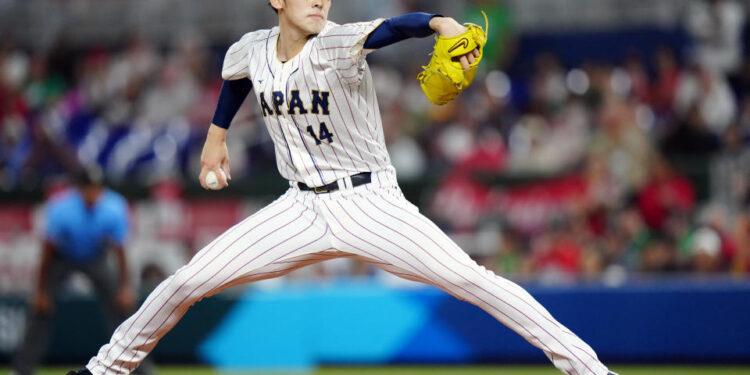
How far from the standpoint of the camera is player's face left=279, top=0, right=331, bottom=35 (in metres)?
4.84

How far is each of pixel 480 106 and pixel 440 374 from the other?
5118mm

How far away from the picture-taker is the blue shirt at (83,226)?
27.1 ft

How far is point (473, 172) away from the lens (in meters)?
11.9

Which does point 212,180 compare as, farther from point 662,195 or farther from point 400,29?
point 662,195

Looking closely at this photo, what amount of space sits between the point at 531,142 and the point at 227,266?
826cm

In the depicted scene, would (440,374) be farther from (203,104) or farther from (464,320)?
(203,104)

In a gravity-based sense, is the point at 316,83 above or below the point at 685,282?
above

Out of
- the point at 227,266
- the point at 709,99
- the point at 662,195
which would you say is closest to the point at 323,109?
the point at 227,266

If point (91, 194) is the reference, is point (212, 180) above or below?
above

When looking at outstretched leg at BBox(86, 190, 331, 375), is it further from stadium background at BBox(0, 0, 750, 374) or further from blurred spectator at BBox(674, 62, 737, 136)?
blurred spectator at BBox(674, 62, 737, 136)

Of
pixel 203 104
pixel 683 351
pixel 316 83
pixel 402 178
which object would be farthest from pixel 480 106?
pixel 316 83

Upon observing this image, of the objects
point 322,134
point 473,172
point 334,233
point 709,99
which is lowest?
point 473,172

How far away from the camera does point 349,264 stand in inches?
468

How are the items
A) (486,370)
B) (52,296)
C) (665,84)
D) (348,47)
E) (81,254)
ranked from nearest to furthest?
1. (348,47)
2. (81,254)
3. (52,296)
4. (486,370)
5. (665,84)
